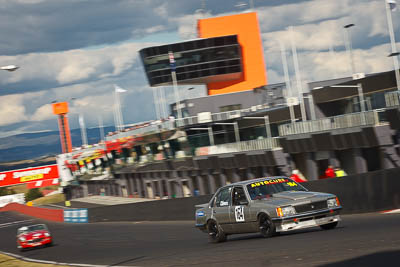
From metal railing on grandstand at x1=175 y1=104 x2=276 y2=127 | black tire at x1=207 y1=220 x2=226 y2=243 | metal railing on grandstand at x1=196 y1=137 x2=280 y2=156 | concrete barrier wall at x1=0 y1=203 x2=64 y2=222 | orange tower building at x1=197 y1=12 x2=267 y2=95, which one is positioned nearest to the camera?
black tire at x1=207 y1=220 x2=226 y2=243

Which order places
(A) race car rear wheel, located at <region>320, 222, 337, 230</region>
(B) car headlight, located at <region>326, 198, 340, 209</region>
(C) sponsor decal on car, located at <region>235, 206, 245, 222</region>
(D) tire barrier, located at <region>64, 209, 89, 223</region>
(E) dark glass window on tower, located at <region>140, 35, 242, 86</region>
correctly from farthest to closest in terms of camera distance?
(E) dark glass window on tower, located at <region>140, 35, 242, 86</region> < (D) tire barrier, located at <region>64, 209, 89, 223</region> < (C) sponsor decal on car, located at <region>235, 206, 245, 222</region> < (A) race car rear wheel, located at <region>320, 222, 337, 230</region> < (B) car headlight, located at <region>326, 198, 340, 209</region>

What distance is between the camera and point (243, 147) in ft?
162

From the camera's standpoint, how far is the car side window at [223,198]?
15453 millimetres

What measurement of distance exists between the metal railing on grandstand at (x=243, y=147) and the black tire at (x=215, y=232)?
27.8m

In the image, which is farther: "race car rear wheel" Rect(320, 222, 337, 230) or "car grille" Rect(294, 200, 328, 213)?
"race car rear wheel" Rect(320, 222, 337, 230)

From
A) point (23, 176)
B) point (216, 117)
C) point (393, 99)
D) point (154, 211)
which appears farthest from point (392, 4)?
point (23, 176)

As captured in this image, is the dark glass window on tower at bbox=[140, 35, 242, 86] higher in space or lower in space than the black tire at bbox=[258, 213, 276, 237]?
higher

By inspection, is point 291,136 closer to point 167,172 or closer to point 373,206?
point 373,206

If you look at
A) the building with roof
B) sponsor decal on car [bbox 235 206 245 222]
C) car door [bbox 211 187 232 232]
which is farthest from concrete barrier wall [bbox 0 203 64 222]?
sponsor decal on car [bbox 235 206 245 222]

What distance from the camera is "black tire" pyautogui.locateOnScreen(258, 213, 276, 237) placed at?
13907 millimetres

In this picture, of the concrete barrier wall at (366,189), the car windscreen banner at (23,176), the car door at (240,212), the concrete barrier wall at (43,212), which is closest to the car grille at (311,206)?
the car door at (240,212)

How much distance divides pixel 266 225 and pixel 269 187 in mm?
942

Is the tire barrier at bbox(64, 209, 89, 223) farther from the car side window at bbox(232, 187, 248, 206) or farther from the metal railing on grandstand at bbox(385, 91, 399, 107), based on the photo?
the car side window at bbox(232, 187, 248, 206)

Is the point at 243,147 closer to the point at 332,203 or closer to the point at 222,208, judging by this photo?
the point at 222,208
